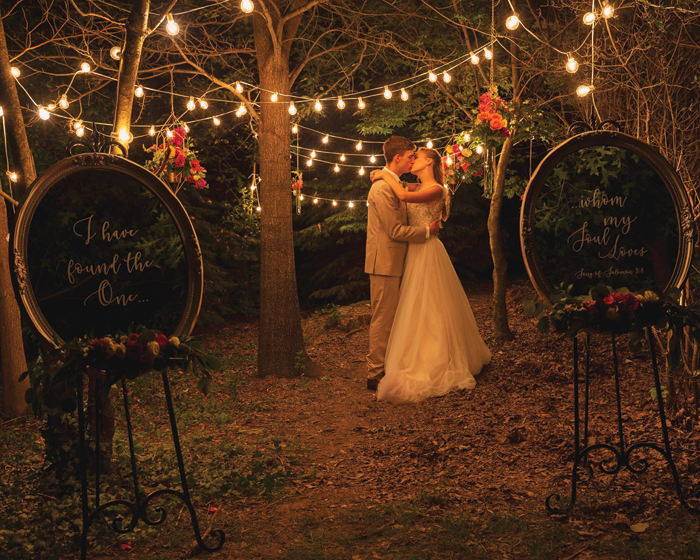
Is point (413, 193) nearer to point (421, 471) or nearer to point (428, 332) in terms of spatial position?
point (428, 332)

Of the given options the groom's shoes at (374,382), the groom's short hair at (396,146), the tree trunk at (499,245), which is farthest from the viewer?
the tree trunk at (499,245)

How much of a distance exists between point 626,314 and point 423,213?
125 inches

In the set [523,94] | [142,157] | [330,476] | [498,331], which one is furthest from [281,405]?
[142,157]

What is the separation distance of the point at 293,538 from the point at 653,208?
9.92ft

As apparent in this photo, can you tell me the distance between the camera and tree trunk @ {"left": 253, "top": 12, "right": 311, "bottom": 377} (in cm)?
689

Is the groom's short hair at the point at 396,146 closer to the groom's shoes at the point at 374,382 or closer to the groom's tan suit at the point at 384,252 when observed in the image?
the groom's tan suit at the point at 384,252

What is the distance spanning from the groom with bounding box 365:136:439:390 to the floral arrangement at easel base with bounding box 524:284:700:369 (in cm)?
283

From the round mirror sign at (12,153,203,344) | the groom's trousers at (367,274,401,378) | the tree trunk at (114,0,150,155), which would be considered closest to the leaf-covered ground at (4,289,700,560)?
the groom's trousers at (367,274,401,378)

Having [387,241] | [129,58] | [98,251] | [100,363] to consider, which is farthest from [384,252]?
[100,363]

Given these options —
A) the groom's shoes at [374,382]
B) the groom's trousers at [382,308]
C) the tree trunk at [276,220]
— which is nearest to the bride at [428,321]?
the groom's trousers at [382,308]

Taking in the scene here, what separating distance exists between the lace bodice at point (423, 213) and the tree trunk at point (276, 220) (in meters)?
1.52

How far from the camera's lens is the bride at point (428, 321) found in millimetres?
5922

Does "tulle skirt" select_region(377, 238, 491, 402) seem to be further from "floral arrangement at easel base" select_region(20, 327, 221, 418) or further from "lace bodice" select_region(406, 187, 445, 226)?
"floral arrangement at easel base" select_region(20, 327, 221, 418)

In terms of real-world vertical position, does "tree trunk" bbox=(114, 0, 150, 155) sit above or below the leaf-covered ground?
above
